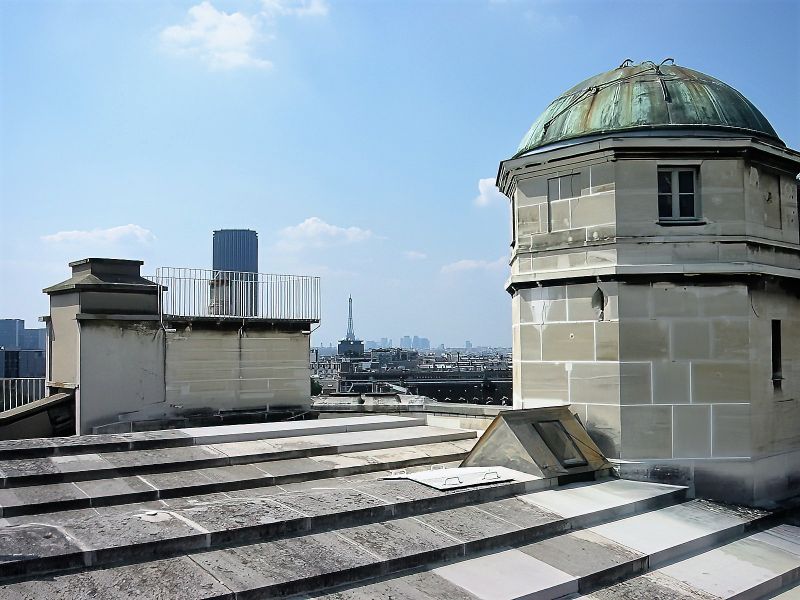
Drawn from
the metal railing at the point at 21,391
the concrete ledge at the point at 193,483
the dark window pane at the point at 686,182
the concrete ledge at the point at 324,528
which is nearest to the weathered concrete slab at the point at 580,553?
the concrete ledge at the point at 324,528

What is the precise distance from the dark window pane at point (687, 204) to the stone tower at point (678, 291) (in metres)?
0.02

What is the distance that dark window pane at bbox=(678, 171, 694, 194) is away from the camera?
36.0 feet

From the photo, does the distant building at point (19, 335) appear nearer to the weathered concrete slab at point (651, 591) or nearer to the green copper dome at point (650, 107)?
the green copper dome at point (650, 107)

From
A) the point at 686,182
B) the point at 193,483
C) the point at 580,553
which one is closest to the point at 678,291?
the point at 686,182

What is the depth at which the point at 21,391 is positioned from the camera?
15703 mm

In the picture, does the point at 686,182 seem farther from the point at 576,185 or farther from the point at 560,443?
the point at 560,443

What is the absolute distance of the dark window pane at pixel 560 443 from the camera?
33.5ft

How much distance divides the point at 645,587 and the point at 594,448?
3455 millimetres

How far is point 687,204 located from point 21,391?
1499 cm

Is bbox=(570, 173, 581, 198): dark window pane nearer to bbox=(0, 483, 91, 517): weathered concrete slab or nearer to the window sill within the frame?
the window sill

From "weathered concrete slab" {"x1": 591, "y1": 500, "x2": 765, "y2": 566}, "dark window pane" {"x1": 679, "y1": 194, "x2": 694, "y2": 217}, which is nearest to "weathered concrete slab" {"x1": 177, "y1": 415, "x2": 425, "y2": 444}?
"weathered concrete slab" {"x1": 591, "y1": 500, "x2": 765, "y2": 566}

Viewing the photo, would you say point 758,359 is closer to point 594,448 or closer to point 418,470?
point 594,448

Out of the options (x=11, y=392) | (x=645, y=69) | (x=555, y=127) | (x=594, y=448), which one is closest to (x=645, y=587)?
(x=594, y=448)

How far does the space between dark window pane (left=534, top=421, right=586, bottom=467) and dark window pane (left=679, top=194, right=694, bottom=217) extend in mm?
4097
